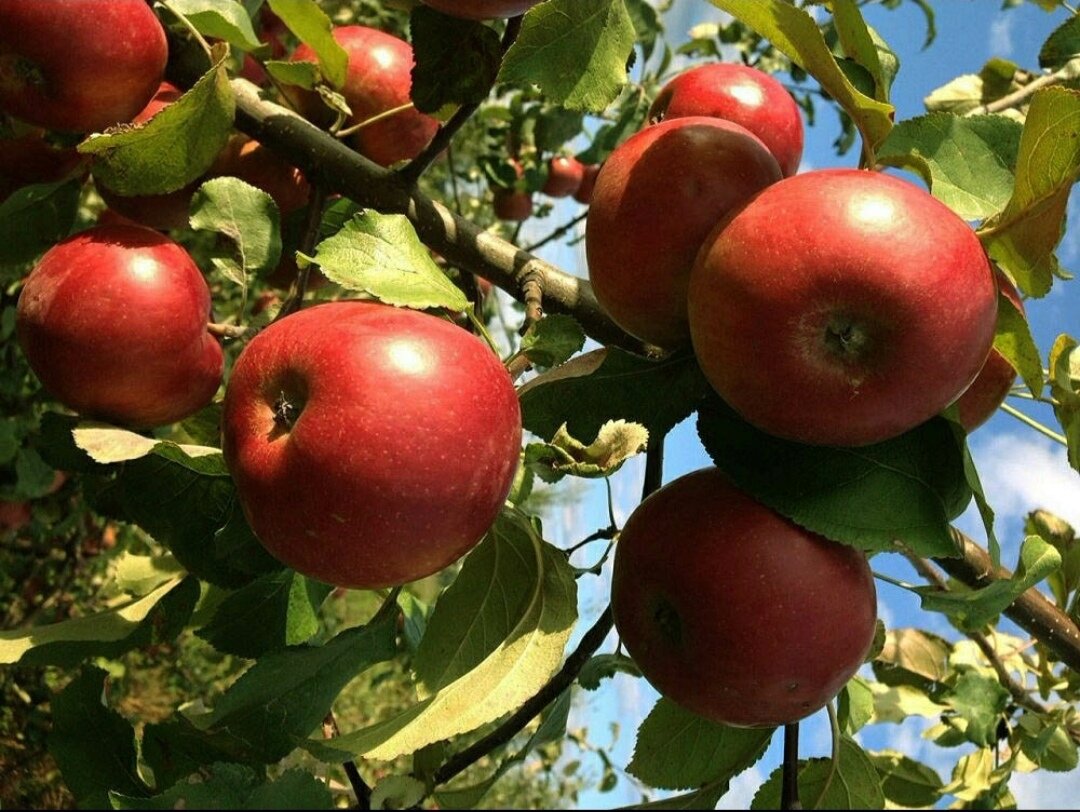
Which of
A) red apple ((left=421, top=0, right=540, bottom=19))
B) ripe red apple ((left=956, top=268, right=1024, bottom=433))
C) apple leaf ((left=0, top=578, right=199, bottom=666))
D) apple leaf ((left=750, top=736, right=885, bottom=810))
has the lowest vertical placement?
apple leaf ((left=750, top=736, right=885, bottom=810))

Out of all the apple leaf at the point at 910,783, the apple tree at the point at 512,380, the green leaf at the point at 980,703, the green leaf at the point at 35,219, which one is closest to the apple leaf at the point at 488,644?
the apple tree at the point at 512,380

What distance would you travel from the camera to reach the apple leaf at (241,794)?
0.49 metres

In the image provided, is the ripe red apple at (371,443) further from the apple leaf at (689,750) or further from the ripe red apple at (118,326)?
the apple leaf at (689,750)

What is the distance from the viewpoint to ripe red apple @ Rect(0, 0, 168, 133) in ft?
2.39

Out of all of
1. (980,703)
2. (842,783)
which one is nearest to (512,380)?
(842,783)

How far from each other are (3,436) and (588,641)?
102 cm

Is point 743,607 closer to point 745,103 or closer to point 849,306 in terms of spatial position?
point 849,306

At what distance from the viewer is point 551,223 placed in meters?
2.90

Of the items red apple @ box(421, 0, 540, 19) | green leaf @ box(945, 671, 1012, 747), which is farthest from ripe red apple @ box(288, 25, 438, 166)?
green leaf @ box(945, 671, 1012, 747)

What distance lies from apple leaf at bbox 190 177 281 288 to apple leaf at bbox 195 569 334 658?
0.84ft

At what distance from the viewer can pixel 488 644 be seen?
27.4 inches

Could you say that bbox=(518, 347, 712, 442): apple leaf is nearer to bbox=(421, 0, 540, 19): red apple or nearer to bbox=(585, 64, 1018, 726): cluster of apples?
bbox=(585, 64, 1018, 726): cluster of apples

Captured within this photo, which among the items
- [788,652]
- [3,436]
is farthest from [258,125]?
[3,436]

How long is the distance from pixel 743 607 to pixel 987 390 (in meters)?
0.27
